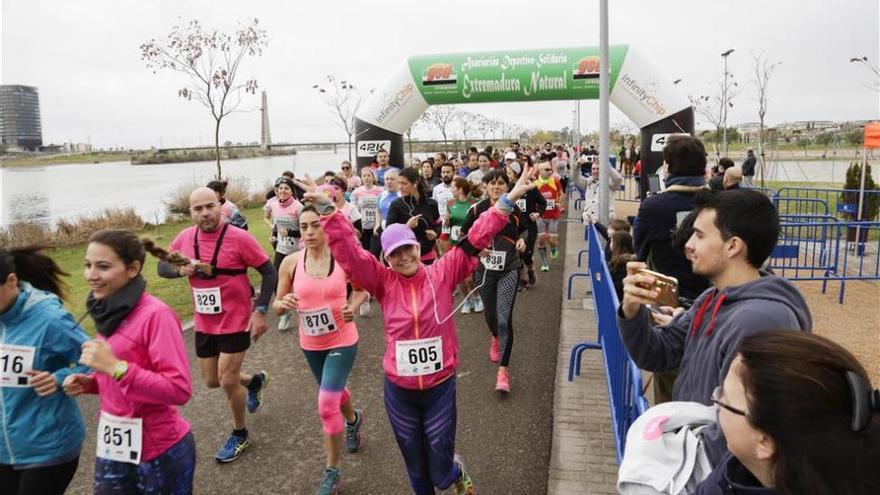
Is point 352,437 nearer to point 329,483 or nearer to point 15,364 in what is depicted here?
point 329,483

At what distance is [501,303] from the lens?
5.24 meters

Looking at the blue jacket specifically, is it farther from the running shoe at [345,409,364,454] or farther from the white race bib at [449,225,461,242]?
the white race bib at [449,225,461,242]

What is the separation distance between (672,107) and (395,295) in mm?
10178

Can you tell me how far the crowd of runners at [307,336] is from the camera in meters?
2.00

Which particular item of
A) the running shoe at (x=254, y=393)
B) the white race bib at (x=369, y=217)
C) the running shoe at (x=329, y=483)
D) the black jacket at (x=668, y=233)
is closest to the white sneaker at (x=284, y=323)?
the white race bib at (x=369, y=217)

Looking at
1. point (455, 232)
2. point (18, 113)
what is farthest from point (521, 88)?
point (18, 113)

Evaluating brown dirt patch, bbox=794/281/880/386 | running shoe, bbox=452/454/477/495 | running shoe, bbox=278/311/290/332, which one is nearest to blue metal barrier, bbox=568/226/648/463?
running shoe, bbox=452/454/477/495

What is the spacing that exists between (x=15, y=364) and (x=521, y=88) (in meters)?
11.4

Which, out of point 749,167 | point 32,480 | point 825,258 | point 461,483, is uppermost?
point 749,167

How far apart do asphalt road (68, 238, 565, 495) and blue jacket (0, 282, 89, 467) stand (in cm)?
142

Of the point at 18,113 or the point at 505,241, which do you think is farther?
the point at 18,113

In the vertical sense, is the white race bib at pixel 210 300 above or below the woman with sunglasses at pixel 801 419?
below

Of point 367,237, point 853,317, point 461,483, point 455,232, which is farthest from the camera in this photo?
point 367,237

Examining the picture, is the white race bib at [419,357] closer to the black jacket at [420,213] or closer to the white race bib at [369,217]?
the black jacket at [420,213]
